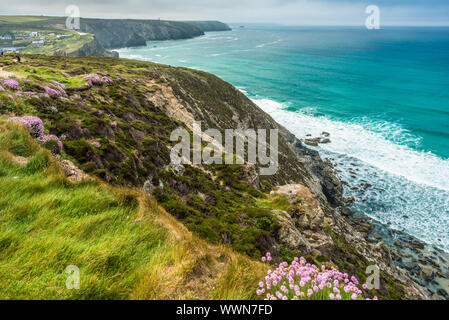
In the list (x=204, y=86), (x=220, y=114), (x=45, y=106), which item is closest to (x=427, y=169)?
(x=220, y=114)

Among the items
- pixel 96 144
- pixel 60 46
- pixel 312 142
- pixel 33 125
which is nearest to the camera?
pixel 33 125

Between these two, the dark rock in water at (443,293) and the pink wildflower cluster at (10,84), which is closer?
the pink wildflower cluster at (10,84)

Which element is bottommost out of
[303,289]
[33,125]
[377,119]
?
[303,289]

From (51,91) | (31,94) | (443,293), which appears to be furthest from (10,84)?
(443,293)

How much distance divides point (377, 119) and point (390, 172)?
30489 mm

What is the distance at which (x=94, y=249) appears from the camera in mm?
4203

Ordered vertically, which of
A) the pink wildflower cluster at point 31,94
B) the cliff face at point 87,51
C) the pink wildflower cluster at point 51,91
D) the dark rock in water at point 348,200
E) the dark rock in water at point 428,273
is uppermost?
the cliff face at point 87,51

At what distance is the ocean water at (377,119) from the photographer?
1391 inches

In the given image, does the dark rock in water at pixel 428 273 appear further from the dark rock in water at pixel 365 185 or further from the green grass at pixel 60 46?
the green grass at pixel 60 46

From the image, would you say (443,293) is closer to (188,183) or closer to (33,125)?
(188,183)

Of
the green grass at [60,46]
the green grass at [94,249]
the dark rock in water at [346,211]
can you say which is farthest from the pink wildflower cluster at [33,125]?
the green grass at [60,46]

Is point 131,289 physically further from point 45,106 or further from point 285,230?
point 45,106

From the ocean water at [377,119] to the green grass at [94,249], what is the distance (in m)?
35.9

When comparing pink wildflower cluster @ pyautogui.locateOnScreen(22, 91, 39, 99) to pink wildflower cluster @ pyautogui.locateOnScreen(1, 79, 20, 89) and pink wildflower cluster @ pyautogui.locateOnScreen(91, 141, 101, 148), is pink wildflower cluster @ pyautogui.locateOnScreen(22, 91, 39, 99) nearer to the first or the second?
pink wildflower cluster @ pyautogui.locateOnScreen(1, 79, 20, 89)
